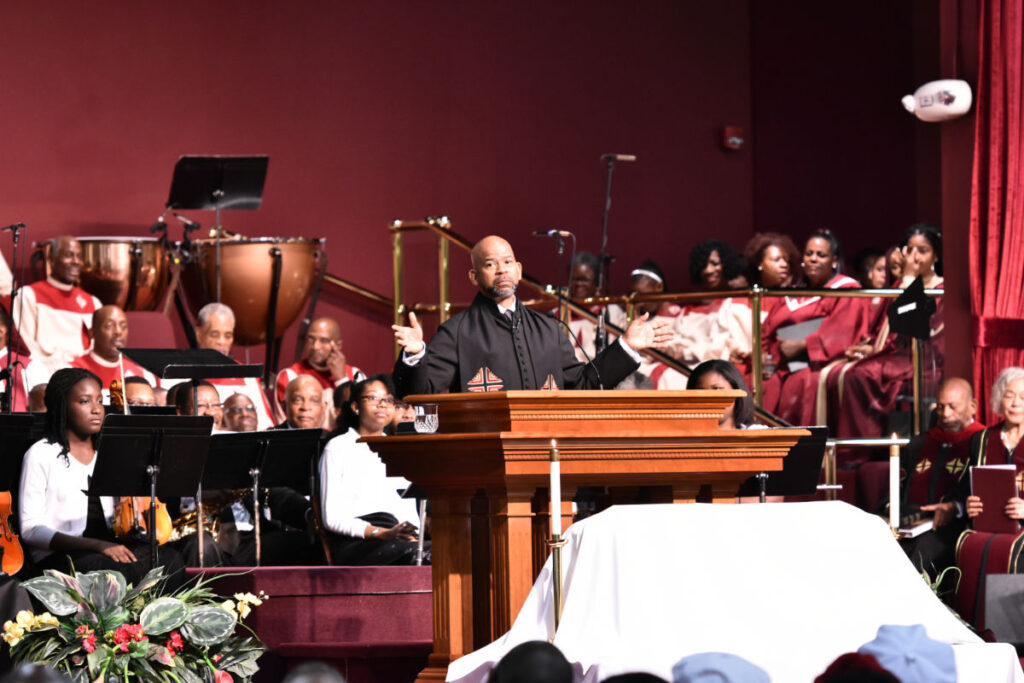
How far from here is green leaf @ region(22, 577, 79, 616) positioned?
5480mm

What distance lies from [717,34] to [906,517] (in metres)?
6.67

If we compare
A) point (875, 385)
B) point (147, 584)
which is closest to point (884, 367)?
point (875, 385)

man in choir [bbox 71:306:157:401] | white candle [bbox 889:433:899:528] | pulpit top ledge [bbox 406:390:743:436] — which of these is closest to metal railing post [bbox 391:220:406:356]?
man in choir [bbox 71:306:157:401]

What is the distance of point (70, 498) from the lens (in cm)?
660

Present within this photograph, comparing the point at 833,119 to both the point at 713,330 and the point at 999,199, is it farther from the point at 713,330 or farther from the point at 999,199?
the point at 999,199

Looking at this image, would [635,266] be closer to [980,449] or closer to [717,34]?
[717,34]

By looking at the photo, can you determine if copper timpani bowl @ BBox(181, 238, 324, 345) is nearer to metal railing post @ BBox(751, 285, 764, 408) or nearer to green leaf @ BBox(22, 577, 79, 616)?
metal railing post @ BBox(751, 285, 764, 408)

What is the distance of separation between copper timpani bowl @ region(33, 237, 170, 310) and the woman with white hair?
5.12 m

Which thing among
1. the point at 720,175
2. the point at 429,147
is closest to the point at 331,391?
the point at 429,147

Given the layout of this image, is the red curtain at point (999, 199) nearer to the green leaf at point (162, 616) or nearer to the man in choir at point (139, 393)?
the man in choir at point (139, 393)

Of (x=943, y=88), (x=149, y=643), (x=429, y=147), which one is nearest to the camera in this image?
(x=149, y=643)

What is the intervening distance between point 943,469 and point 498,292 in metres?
3.07

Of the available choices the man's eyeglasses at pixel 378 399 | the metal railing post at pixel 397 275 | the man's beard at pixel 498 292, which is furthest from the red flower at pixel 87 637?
the metal railing post at pixel 397 275

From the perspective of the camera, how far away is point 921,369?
9141 millimetres
